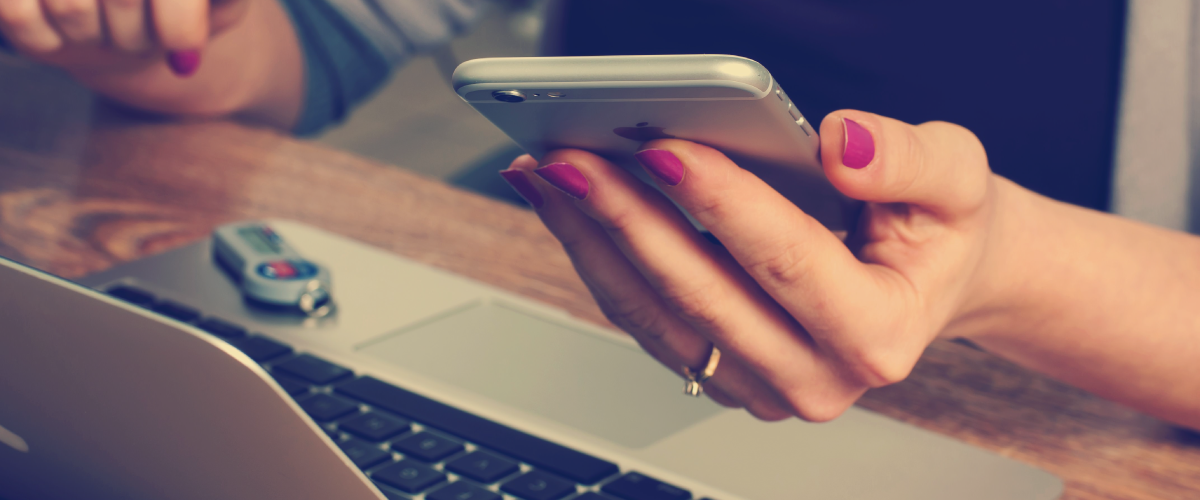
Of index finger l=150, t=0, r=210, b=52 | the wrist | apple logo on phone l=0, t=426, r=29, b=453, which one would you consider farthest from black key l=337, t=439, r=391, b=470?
index finger l=150, t=0, r=210, b=52

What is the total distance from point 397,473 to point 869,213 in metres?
0.21

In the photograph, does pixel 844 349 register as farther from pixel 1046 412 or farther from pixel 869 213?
pixel 1046 412

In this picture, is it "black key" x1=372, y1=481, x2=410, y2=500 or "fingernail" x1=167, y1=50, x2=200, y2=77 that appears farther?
"fingernail" x1=167, y1=50, x2=200, y2=77

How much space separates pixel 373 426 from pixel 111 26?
39 centimetres

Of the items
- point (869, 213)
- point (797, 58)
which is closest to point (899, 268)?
point (869, 213)

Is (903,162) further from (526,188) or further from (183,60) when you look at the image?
(183,60)

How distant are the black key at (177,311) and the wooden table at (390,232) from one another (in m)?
0.09

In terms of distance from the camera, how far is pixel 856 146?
284 mm

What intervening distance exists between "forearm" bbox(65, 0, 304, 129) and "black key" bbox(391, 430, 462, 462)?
491 millimetres

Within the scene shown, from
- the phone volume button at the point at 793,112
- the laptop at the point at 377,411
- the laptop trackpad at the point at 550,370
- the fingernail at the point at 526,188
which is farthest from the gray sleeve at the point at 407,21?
the phone volume button at the point at 793,112

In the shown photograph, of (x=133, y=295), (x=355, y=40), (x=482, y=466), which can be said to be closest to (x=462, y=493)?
(x=482, y=466)

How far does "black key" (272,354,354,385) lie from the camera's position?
1.28 ft

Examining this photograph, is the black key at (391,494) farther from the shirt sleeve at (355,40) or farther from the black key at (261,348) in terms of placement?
the shirt sleeve at (355,40)

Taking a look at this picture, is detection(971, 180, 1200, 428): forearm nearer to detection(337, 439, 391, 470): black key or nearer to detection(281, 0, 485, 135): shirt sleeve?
detection(337, 439, 391, 470): black key
